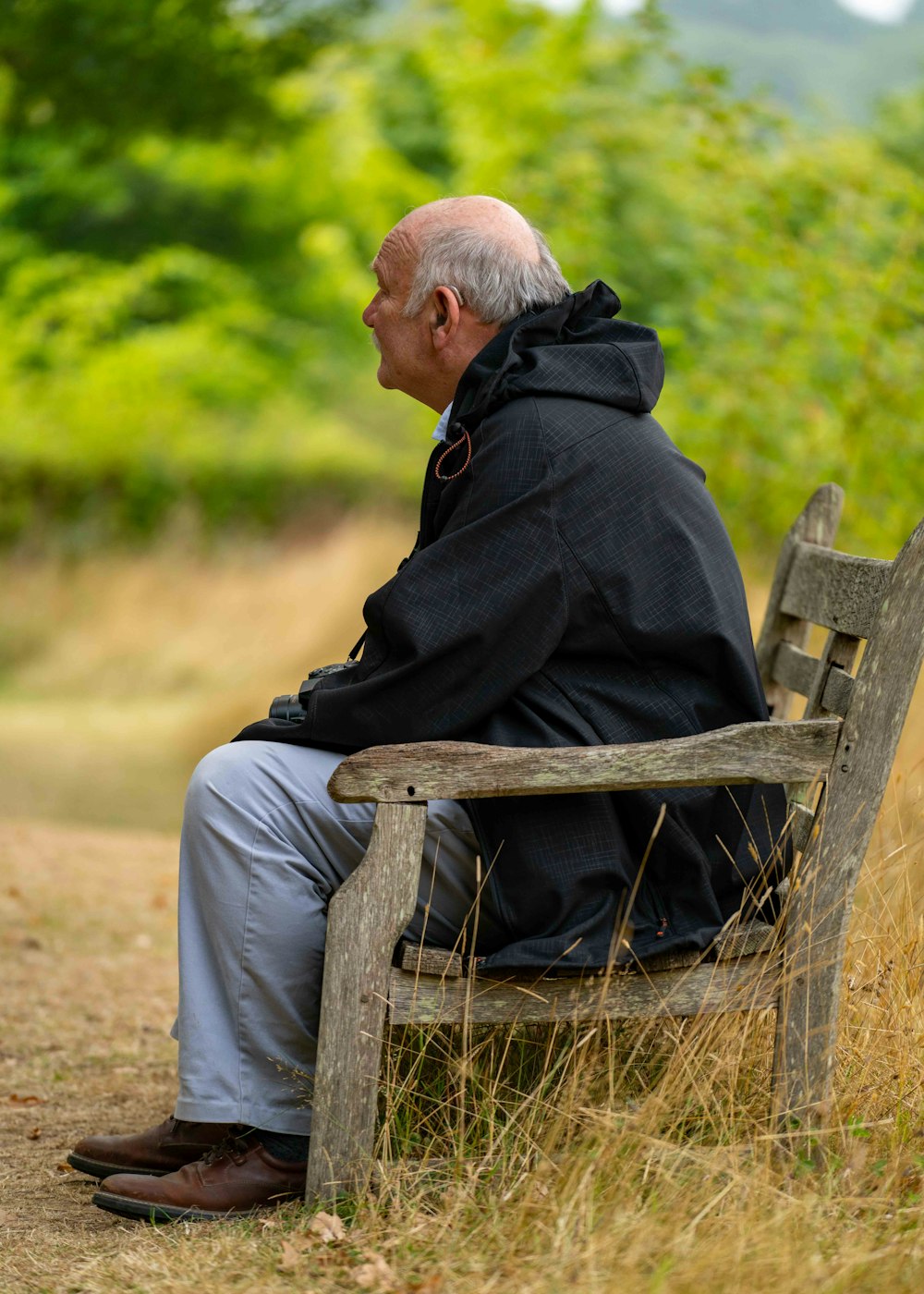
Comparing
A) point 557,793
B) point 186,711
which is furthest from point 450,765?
point 186,711

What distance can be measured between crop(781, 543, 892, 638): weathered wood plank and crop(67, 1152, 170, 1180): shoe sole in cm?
157

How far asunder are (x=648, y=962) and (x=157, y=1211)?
0.93 meters

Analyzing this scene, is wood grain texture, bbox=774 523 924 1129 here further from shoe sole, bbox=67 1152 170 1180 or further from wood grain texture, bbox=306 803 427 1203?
shoe sole, bbox=67 1152 170 1180

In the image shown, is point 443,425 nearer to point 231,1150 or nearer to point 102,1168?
point 231,1150

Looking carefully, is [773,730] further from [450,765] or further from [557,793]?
[450,765]

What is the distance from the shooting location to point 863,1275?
188cm

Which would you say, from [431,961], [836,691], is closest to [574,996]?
[431,961]

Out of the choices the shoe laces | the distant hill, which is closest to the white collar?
the shoe laces

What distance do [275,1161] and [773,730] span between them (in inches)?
42.8

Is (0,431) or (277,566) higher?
(0,431)

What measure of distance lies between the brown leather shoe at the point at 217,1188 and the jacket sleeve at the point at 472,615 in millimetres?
736

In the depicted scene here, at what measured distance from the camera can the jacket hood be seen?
2383 millimetres

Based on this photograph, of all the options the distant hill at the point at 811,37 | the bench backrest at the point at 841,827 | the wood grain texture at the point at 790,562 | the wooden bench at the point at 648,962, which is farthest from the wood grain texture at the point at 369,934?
the distant hill at the point at 811,37

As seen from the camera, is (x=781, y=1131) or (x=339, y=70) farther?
(x=339, y=70)
